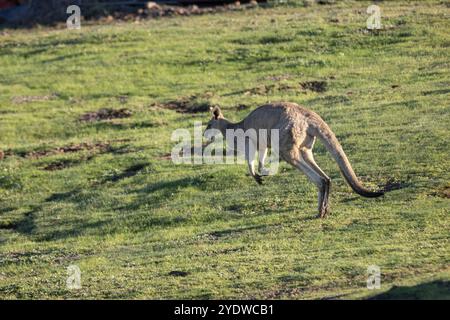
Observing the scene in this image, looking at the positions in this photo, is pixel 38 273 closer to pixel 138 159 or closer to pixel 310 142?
pixel 310 142

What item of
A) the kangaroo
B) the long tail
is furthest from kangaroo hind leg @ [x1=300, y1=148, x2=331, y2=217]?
the long tail

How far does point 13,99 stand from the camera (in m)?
29.3

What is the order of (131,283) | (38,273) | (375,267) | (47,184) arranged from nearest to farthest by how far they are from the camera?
1. (375,267)
2. (131,283)
3. (38,273)
4. (47,184)

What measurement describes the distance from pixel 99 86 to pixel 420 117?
34.9ft

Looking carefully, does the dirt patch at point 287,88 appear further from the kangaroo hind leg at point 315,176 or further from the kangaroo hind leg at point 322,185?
the kangaroo hind leg at point 315,176

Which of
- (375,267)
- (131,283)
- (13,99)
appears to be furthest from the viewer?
(13,99)

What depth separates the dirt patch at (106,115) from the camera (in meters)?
26.9

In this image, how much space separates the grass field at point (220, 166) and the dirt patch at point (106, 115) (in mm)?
254

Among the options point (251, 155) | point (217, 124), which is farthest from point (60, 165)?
point (251, 155)

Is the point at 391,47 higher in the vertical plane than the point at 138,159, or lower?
higher

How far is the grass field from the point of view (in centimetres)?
1448

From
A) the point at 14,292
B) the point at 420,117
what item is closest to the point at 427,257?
the point at 14,292

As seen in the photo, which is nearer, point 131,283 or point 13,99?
point 131,283

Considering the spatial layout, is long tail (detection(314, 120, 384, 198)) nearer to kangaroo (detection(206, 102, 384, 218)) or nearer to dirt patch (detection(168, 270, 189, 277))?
kangaroo (detection(206, 102, 384, 218))
